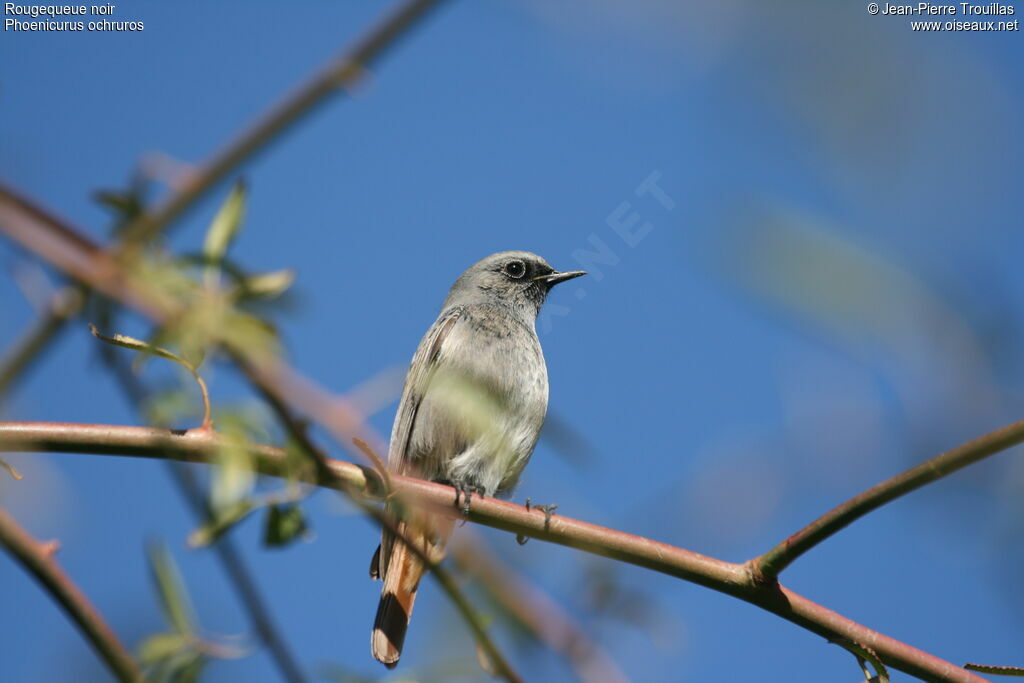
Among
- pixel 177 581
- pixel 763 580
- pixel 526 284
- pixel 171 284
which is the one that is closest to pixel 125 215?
pixel 171 284

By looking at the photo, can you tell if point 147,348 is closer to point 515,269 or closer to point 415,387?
point 415,387

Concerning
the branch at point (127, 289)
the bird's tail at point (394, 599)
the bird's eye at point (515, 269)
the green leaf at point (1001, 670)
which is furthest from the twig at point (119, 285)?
the bird's eye at point (515, 269)

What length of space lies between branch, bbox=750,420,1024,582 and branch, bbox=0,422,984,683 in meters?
0.09

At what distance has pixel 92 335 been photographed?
1.55m

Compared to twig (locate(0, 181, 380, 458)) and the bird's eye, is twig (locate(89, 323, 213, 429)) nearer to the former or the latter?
twig (locate(0, 181, 380, 458))

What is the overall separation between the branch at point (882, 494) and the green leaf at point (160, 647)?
57.4 inches

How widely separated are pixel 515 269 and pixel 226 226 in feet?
19.8

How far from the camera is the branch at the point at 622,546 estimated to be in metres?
2.15

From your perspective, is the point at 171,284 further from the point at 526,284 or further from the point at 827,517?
the point at 526,284

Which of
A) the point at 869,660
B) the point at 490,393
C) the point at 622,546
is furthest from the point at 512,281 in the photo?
the point at 869,660

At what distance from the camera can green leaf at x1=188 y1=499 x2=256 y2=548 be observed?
1675 mm

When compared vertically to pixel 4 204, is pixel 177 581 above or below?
below

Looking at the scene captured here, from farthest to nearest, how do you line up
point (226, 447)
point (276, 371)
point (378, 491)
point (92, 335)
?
point (378, 491) → point (226, 447) → point (92, 335) → point (276, 371)

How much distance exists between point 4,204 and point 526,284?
6.45 metres
